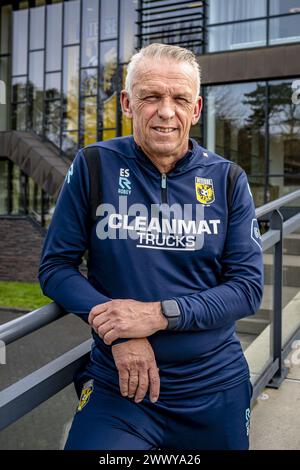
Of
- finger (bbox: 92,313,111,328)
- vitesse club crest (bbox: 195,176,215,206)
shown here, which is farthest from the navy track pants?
vitesse club crest (bbox: 195,176,215,206)

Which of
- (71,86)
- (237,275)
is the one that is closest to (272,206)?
(237,275)

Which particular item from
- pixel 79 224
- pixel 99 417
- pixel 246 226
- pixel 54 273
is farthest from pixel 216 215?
pixel 99 417

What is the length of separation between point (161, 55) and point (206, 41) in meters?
13.3

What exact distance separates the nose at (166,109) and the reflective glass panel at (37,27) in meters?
18.9

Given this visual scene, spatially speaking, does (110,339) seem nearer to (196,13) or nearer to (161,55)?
(161,55)

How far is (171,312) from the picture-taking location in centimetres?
164

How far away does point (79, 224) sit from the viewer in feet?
5.80

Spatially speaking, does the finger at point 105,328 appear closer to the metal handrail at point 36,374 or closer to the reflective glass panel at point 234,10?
the metal handrail at point 36,374

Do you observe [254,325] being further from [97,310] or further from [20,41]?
[20,41]

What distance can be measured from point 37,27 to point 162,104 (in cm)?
1931

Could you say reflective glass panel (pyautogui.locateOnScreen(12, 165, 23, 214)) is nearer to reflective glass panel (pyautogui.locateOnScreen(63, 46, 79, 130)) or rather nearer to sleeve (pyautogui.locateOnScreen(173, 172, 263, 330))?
reflective glass panel (pyautogui.locateOnScreen(63, 46, 79, 130))

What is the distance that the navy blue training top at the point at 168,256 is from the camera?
1.71 metres

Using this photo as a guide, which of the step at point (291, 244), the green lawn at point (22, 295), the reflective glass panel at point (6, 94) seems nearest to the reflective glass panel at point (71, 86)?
the reflective glass panel at point (6, 94)

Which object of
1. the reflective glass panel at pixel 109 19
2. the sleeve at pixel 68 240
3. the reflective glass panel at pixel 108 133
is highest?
the reflective glass panel at pixel 109 19
